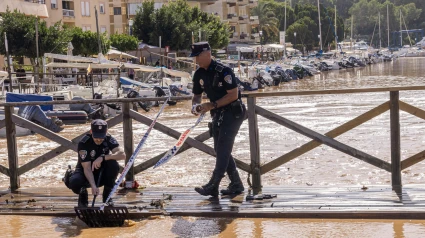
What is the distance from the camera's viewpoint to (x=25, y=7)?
5297cm

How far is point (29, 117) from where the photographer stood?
73.3 feet

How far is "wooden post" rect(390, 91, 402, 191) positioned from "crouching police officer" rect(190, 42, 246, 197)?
1.72 meters

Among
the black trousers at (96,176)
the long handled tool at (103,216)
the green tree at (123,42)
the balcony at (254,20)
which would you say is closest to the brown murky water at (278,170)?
the long handled tool at (103,216)

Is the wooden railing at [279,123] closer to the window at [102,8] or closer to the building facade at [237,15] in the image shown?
the window at [102,8]

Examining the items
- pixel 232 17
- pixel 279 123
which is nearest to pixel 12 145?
pixel 279 123

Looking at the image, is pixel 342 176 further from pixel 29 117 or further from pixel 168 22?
pixel 168 22

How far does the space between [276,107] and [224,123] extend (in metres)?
21.1

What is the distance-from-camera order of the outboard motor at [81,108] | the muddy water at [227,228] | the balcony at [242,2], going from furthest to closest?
the balcony at [242,2], the outboard motor at [81,108], the muddy water at [227,228]

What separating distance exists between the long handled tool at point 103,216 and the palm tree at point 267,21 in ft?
353

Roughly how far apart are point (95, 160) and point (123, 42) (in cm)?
5002

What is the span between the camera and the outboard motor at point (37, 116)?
878 inches

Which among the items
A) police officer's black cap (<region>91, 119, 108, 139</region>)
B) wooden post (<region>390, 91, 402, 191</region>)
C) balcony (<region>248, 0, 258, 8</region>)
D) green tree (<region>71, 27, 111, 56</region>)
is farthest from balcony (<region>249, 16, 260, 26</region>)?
police officer's black cap (<region>91, 119, 108, 139</region>)

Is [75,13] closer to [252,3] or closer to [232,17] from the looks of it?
[232,17]

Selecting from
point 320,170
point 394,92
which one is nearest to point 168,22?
point 320,170
